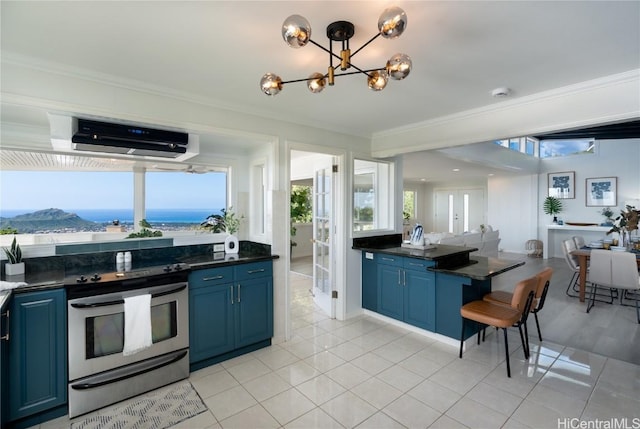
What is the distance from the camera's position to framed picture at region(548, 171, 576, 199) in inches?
332

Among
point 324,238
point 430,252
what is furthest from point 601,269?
point 324,238

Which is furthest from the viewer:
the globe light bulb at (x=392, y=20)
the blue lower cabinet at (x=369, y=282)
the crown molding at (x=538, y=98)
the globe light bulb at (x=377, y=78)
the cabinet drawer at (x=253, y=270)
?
the blue lower cabinet at (x=369, y=282)

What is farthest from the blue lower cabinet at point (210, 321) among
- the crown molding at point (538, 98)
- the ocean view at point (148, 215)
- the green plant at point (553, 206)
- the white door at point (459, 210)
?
the white door at point (459, 210)

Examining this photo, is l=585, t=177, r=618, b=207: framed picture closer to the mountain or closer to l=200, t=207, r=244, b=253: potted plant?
l=200, t=207, r=244, b=253: potted plant

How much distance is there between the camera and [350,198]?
396cm

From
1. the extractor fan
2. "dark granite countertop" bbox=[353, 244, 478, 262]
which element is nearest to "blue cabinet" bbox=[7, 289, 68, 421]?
the extractor fan

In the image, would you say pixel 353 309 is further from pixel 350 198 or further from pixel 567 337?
pixel 567 337

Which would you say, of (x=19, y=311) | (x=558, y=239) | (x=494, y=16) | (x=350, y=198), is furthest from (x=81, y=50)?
(x=558, y=239)

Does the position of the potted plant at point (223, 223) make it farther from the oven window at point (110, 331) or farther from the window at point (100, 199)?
the oven window at point (110, 331)

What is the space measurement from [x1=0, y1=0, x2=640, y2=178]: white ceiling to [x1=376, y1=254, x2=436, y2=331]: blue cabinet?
70.6 inches

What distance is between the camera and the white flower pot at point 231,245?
3373 mm

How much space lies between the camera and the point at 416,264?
11.2 ft

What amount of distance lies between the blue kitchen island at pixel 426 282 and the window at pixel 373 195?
0.42m

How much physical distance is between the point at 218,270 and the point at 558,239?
9561mm
